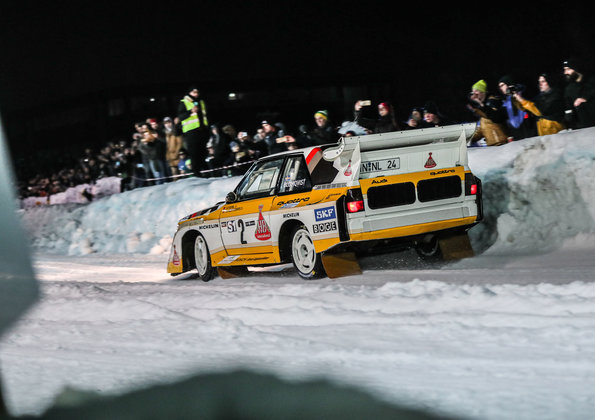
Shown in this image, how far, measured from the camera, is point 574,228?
35.8 feet

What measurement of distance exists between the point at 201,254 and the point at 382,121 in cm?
387

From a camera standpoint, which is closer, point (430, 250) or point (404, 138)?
point (404, 138)

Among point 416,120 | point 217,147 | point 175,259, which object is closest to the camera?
point 175,259

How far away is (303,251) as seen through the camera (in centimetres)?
988

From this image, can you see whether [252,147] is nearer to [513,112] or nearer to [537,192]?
[513,112]

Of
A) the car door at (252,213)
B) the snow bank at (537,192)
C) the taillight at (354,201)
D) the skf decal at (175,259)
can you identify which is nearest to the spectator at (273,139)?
the snow bank at (537,192)

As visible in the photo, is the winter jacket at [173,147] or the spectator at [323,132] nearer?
the spectator at [323,132]

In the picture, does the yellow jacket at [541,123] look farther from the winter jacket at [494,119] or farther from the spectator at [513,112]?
the winter jacket at [494,119]

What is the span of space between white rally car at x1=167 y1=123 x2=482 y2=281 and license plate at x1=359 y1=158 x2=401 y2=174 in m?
0.01

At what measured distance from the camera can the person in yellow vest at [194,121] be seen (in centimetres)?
1759

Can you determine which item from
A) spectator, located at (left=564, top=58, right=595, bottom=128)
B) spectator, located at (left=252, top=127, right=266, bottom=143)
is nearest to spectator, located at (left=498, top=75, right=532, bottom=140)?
spectator, located at (left=564, top=58, right=595, bottom=128)

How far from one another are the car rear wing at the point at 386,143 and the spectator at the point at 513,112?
13.0ft

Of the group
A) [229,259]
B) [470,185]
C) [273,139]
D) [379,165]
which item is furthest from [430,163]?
[273,139]

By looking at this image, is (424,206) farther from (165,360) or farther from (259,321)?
(165,360)
